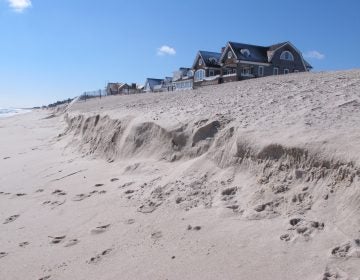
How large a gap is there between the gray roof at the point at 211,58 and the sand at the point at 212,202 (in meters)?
38.5

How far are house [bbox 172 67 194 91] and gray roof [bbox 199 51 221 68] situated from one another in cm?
504

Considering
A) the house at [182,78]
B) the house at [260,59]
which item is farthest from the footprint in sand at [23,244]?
the house at [182,78]

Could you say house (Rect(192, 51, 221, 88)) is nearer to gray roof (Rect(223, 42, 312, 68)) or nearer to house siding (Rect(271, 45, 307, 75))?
gray roof (Rect(223, 42, 312, 68))

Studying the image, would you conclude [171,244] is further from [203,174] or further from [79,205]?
[79,205]

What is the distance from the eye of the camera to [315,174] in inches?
173

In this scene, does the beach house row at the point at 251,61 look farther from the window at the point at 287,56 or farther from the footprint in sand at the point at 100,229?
the footprint in sand at the point at 100,229

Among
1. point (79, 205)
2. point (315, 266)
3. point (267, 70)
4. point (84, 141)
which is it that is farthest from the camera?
point (267, 70)

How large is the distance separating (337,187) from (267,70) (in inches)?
1581

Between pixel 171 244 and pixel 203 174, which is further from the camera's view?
pixel 203 174

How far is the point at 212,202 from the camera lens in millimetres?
5008

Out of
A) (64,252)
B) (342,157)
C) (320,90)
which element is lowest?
(64,252)

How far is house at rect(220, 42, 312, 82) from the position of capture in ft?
137

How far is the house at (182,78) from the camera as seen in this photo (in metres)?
53.2

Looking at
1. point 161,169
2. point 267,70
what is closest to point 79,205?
point 161,169
